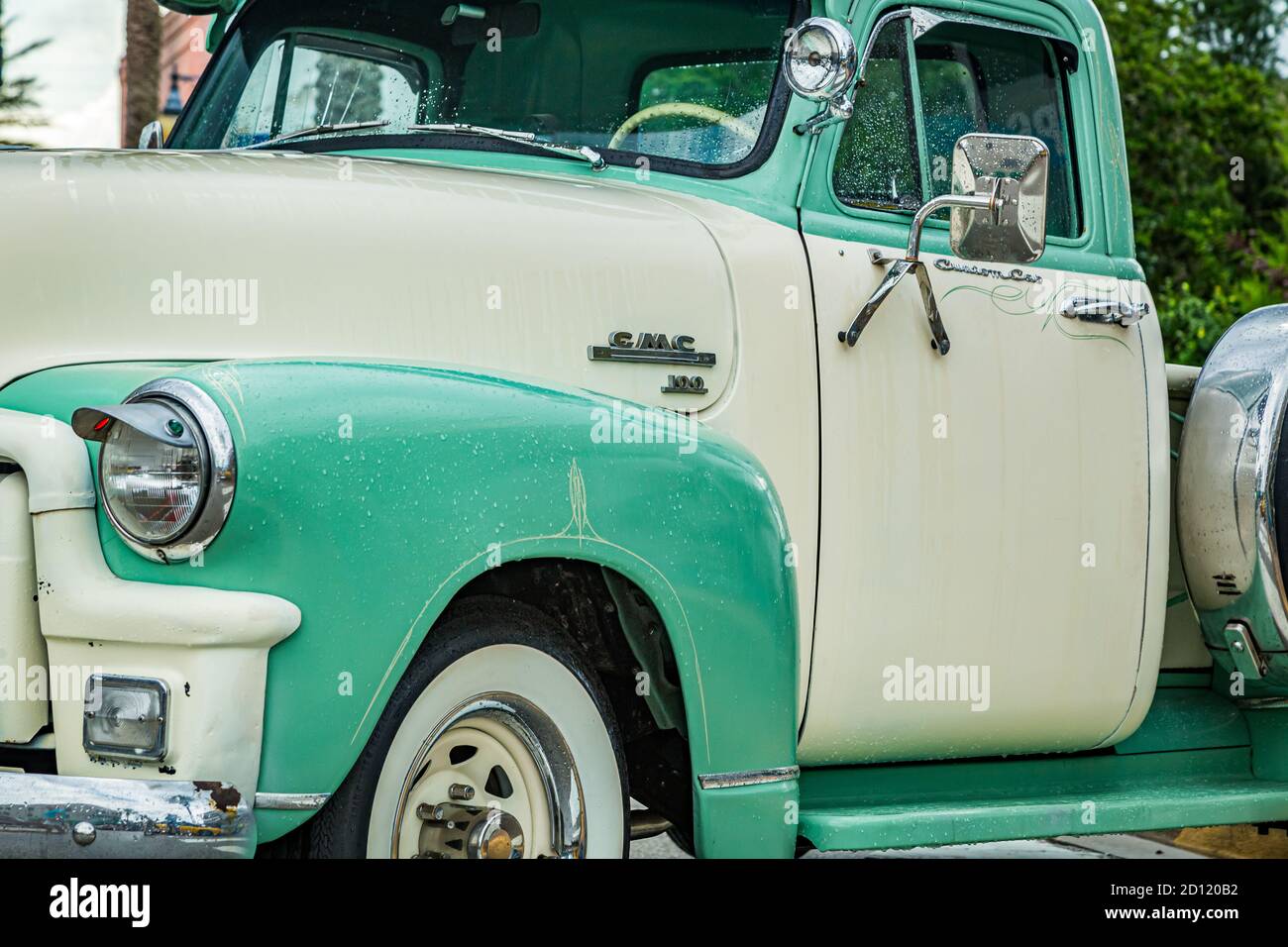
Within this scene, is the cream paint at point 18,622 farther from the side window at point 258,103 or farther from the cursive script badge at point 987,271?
the cursive script badge at point 987,271

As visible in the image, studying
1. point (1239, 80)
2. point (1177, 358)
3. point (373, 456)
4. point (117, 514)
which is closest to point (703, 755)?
point (373, 456)

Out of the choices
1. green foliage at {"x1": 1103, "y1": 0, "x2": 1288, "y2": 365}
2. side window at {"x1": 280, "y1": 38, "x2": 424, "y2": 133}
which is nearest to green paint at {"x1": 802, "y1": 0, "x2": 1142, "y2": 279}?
side window at {"x1": 280, "y1": 38, "x2": 424, "y2": 133}

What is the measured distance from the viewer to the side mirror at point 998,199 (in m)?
3.32

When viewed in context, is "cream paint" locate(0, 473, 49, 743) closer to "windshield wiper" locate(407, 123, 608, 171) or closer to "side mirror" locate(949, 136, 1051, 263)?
"windshield wiper" locate(407, 123, 608, 171)

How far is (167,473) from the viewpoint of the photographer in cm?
243

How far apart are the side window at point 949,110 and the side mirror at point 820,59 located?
0.91ft

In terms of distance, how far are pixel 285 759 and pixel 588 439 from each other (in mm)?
777

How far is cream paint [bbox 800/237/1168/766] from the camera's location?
347 centimetres

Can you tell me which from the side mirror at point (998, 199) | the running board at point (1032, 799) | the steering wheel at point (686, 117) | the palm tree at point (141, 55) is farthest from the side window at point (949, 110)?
the palm tree at point (141, 55)

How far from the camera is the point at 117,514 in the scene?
245cm

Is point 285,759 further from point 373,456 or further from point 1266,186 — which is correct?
point 1266,186

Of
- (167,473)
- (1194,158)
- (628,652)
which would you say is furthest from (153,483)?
(1194,158)
